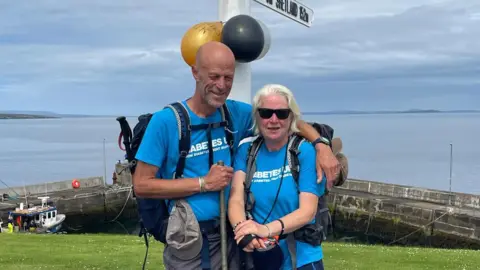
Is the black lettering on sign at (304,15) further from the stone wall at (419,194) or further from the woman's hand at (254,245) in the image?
the stone wall at (419,194)

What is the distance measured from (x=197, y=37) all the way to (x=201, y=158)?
132cm

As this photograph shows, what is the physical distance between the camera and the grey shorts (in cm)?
335

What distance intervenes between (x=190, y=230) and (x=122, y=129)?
0.83 metres

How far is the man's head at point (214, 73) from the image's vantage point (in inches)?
126

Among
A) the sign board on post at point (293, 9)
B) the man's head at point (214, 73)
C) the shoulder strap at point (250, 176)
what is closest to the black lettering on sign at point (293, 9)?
the sign board on post at point (293, 9)

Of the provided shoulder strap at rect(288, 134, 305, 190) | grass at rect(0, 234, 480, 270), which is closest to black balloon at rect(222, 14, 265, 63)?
shoulder strap at rect(288, 134, 305, 190)

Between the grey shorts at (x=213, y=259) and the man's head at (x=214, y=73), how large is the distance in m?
0.92

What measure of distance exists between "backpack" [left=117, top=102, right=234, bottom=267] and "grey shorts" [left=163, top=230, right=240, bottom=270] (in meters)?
0.14

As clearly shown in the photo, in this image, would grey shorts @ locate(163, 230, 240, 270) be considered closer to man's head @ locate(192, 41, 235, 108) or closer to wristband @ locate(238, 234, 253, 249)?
wristband @ locate(238, 234, 253, 249)

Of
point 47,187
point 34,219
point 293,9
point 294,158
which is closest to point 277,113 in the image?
point 294,158

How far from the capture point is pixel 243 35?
4.19 meters

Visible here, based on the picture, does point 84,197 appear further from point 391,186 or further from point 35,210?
point 391,186

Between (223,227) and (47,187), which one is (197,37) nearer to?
(223,227)

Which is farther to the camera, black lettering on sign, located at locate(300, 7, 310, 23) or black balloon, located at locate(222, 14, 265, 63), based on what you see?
black lettering on sign, located at locate(300, 7, 310, 23)
